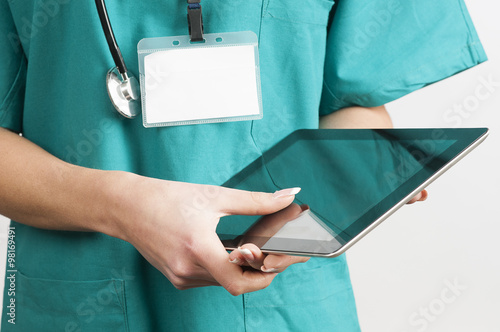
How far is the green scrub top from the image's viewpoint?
2.01ft

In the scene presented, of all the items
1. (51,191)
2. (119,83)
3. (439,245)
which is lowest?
(439,245)

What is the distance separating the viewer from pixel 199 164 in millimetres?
620

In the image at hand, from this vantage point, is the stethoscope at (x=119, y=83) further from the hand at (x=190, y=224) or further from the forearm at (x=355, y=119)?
the forearm at (x=355, y=119)

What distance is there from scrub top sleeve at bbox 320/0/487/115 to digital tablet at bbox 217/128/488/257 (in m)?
0.15

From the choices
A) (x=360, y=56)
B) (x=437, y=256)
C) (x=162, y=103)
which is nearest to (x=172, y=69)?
→ (x=162, y=103)

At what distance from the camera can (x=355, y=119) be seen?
2.51ft

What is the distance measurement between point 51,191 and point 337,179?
30cm

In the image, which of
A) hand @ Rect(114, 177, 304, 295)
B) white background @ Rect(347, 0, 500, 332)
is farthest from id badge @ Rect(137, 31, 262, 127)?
white background @ Rect(347, 0, 500, 332)

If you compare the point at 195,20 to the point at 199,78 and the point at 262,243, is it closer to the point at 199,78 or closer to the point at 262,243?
the point at 199,78

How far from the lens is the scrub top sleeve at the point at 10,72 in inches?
25.3

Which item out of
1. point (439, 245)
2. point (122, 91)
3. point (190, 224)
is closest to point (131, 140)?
point (122, 91)

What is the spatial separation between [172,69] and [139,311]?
276mm

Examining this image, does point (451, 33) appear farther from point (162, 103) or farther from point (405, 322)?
point (405, 322)

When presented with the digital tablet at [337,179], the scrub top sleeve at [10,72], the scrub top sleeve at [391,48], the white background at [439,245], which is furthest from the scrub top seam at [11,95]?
the white background at [439,245]
